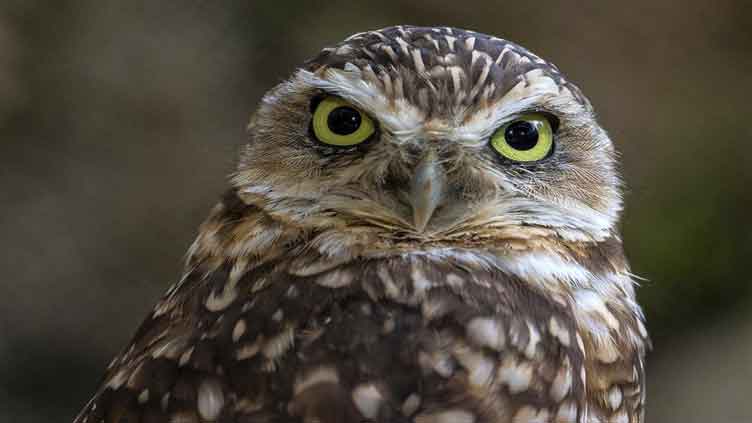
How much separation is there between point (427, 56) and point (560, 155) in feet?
1.28

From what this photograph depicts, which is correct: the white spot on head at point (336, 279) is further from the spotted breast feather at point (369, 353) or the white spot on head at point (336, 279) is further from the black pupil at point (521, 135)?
the black pupil at point (521, 135)

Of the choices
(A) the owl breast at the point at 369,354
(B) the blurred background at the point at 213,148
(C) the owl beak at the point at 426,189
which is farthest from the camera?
(B) the blurred background at the point at 213,148

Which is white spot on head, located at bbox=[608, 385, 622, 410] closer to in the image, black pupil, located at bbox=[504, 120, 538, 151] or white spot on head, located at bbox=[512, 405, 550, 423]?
white spot on head, located at bbox=[512, 405, 550, 423]

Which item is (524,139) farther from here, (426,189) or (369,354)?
(369,354)

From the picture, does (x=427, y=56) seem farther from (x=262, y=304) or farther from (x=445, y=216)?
(x=262, y=304)

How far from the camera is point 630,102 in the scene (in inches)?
197

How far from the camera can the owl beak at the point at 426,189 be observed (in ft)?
6.07

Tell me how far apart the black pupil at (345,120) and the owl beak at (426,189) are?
7.5 inches

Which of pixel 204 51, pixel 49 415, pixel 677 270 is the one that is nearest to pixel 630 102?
pixel 677 270

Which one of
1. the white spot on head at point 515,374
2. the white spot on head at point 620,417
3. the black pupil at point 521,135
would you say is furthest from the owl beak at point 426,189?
the white spot on head at point 620,417

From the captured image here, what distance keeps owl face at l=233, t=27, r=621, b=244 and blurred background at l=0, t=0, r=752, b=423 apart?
279cm

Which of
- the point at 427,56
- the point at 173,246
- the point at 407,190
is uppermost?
the point at 427,56

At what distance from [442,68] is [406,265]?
0.44 meters

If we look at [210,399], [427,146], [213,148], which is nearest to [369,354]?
[210,399]
